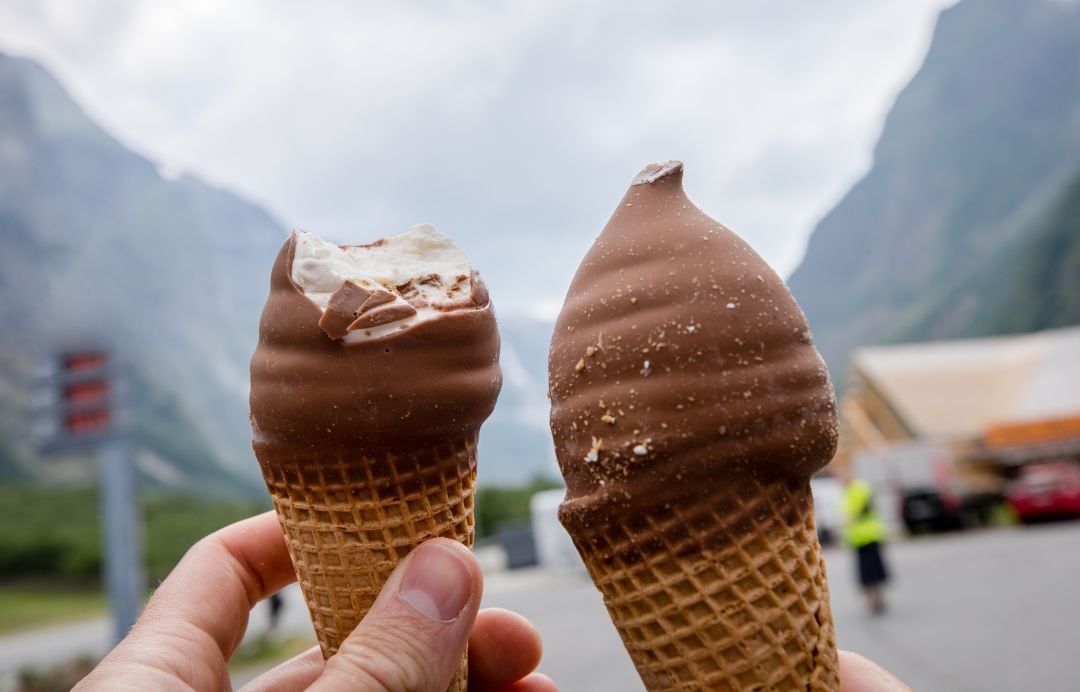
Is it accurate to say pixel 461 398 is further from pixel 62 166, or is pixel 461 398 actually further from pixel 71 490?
pixel 62 166

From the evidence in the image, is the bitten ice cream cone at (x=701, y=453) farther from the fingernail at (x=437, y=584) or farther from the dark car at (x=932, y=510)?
the dark car at (x=932, y=510)

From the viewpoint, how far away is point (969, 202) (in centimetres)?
9550

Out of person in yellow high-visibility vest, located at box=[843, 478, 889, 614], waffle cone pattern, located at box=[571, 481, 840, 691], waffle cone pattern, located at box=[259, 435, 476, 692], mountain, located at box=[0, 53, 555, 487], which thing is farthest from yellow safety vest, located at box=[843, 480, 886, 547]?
mountain, located at box=[0, 53, 555, 487]

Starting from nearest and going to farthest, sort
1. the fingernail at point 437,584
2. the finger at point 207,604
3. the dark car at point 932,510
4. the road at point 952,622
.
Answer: the fingernail at point 437,584, the finger at point 207,604, the road at point 952,622, the dark car at point 932,510

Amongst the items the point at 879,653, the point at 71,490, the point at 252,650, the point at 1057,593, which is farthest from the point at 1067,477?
the point at 71,490

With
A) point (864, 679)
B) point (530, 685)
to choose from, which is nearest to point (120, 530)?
point (530, 685)

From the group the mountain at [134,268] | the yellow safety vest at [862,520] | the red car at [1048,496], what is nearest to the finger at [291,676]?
the yellow safety vest at [862,520]

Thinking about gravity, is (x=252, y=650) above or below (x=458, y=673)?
below

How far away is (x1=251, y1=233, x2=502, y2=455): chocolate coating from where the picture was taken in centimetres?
164

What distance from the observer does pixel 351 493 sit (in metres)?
1.74

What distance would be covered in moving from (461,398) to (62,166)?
274ft

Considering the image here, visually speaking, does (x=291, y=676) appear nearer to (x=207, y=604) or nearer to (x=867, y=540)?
(x=207, y=604)

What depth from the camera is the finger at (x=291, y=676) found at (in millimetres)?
2191

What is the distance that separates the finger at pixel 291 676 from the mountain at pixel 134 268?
54161mm
